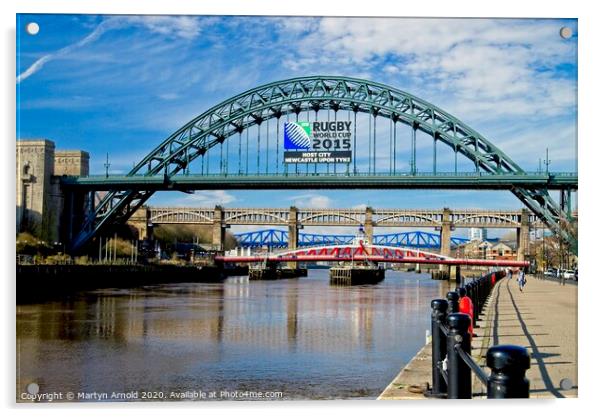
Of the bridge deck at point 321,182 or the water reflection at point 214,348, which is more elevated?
the bridge deck at point 321,182

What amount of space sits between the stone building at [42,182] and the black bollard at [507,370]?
20.2 ft

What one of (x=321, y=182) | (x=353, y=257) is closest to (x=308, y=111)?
(x=321, y=182)

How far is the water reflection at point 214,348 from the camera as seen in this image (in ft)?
30.4

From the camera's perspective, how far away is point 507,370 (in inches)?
132

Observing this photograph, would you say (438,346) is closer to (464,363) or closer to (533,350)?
(464,363)

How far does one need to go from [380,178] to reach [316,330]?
3.79m

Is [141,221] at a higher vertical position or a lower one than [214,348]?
higher

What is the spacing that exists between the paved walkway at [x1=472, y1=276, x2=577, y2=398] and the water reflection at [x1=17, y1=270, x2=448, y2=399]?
1.54 metres

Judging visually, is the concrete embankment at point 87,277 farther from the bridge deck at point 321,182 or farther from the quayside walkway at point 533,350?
the quayside walkway at point 533,350

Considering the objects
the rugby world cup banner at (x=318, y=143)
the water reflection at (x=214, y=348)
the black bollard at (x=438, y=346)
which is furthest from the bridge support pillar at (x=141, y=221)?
the black bollard at (x=438, y=346)

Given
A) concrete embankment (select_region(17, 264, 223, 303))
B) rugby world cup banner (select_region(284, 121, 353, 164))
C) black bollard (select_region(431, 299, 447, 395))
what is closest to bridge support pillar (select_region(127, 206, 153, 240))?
concrete embankment (select_region(17, 264, 223, 303))

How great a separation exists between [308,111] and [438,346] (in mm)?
8367

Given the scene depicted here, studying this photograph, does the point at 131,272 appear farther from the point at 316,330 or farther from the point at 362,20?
the point at 362,20
